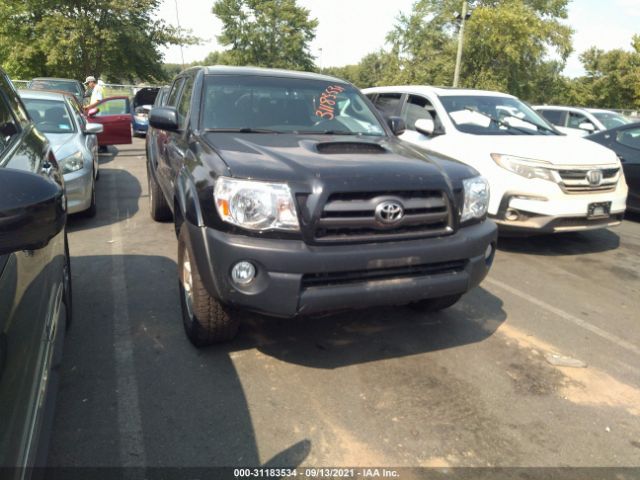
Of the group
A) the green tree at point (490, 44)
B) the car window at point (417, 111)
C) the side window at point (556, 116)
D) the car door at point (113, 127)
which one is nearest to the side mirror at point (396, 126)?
the car window at point (417, 111)

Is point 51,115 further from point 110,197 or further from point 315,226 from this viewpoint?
point 315,226

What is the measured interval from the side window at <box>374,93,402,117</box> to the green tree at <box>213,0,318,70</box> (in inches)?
2080

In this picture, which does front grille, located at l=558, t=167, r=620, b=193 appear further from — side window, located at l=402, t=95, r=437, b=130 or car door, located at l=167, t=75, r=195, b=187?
car door, located at l=167, t=75, r=195, b=187

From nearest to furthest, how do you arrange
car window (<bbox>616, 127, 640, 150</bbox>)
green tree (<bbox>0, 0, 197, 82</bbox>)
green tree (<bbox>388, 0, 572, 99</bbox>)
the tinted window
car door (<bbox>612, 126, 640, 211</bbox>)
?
1. the tinted window
2. car door (<bbox>612, 126, 640, 211</bbox>)
3. car window (<bbox>616, 127, 640, 150</bbox>)
4. green tree (<bbox>0, 0, 197, 82</bbox>)
5. green tree (<bbox>388, 0, 572, 99</bbox>)

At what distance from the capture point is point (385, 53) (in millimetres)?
44719

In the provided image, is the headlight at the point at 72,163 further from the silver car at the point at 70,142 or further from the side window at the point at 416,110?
the side window at the point at 416,110

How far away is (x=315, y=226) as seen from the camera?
2668mm

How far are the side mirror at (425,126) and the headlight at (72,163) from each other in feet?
13.2

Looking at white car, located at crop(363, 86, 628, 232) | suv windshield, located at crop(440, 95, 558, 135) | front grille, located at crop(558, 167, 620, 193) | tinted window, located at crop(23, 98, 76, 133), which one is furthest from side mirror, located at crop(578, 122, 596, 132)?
tinted window, located at crop(23, 98, 76, 133)

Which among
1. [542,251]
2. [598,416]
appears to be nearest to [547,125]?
[542,251]

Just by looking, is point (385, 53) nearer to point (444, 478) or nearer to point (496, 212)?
point (496, 212)

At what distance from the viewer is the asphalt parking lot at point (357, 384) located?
2443 mm

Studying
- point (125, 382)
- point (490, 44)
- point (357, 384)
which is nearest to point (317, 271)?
point (357, 384)

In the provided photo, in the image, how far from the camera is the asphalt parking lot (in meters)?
2.44
